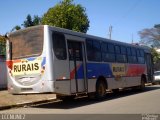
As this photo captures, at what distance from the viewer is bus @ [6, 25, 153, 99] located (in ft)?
44.3

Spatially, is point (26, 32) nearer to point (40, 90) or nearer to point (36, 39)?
point (36, 39)

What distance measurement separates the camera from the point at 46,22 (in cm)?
2866

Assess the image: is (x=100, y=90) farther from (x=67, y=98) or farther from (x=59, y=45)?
(x=59, y=45)

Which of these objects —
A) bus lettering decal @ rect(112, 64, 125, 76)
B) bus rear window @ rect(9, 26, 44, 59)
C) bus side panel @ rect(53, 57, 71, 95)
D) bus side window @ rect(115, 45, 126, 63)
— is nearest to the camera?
bus side panel @ rect(53, 57, 71, 95)

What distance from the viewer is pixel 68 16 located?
2752 cm

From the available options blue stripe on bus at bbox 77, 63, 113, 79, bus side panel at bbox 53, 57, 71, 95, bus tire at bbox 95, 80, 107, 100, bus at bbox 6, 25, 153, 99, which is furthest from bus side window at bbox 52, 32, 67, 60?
bus tire at bbox 95, 80, 107, 100

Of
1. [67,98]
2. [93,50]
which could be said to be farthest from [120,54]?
[67,98]

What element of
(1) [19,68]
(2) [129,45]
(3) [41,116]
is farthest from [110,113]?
(2) [129,45]

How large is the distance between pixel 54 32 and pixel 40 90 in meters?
2.43

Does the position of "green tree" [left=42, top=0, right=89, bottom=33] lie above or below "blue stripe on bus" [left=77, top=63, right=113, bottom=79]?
above

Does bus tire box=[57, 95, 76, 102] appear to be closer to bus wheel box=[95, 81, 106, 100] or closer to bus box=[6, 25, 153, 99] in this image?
bus box=[6, 25, 153, 99]

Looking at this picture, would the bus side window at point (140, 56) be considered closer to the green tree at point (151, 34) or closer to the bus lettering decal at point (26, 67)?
the bus lettering decal at point (26, 67)

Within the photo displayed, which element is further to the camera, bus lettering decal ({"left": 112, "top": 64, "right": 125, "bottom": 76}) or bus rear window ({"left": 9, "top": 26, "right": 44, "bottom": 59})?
bus lettering decal ({"left": 112, "top": 64, "right": 125, "bottom": 76})

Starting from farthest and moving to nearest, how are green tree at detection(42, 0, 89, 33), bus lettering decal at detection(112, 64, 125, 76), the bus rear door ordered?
green tree at detection(42, 0, 89, 33), bus lettering decal at detection(112, 64, 125, 76), the bus rear door
